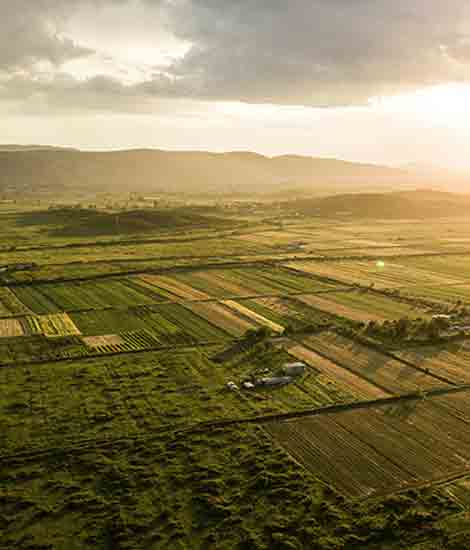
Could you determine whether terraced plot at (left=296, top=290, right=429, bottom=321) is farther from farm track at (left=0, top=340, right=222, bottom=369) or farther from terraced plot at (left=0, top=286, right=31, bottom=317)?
terraced plot at (left=0, top=286, right=31, bottom=317)

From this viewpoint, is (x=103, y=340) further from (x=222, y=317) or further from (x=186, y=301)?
(x=186, y=301)

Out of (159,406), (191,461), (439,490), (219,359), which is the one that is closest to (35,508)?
(191,461)

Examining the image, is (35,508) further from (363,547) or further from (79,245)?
(79,245)

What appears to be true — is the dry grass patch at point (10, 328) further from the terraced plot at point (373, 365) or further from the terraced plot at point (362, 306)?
the terraced plot at point (362, 306)

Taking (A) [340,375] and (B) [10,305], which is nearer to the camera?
(A) [340,375]

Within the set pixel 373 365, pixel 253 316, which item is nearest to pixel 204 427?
pixel 373 365

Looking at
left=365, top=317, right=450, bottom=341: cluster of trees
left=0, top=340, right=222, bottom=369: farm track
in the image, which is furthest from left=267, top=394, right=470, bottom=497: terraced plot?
left=0, top=340, right=222, bottom=369: farm track

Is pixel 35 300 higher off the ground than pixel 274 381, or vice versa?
pixel 35 300
